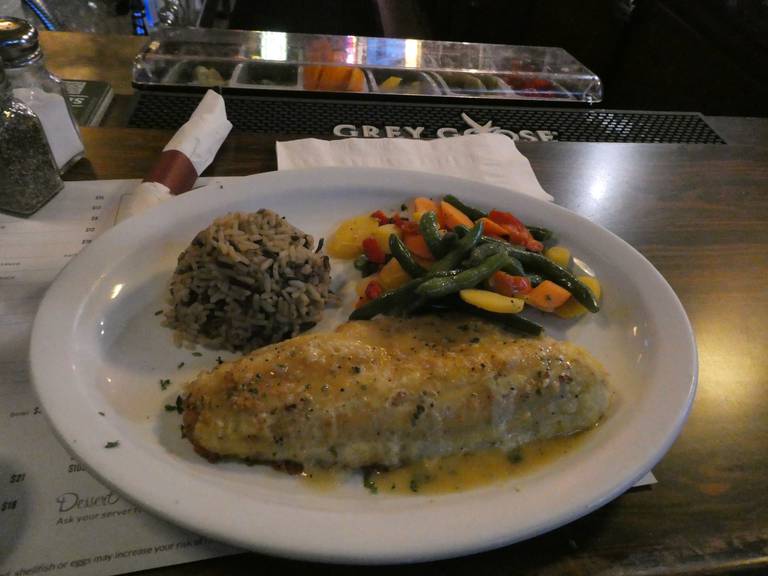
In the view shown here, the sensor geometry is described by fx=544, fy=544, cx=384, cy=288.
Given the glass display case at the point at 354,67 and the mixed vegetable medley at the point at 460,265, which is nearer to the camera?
the mixed vegetable medley at the point at 460,265

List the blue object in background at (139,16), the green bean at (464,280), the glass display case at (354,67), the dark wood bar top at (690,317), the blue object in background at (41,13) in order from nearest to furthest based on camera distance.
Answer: the dark wood bar top at (690,317) → the green bean at (464,280) → the glass display case at (354,67) → the blue object in background at (41,13) → the blue object in background at (139,16)

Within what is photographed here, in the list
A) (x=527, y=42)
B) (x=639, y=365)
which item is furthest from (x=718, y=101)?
(x=639, y=365)

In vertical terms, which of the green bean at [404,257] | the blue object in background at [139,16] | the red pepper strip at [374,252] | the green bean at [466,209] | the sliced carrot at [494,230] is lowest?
the blue object in background at [139,16]

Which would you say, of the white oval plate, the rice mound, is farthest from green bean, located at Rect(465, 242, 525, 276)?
the rice mound

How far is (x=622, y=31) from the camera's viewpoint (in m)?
5.50

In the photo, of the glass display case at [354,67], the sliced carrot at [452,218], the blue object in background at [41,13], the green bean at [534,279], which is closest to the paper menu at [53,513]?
the green bean at [534,279]

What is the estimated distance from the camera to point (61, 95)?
2.35 m

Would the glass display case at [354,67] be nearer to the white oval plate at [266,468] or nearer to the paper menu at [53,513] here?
the white oval plate at [266,468]

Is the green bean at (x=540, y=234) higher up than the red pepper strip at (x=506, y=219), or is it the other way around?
the red pepper strip at (x=506, y=219)

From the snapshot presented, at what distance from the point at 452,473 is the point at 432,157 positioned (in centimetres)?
165

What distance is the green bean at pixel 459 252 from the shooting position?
6.04ft

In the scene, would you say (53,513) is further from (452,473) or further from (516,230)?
(516,230)

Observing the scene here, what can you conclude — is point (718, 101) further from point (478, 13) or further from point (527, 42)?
point (478, 13)

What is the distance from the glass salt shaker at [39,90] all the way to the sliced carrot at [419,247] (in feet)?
5.10
